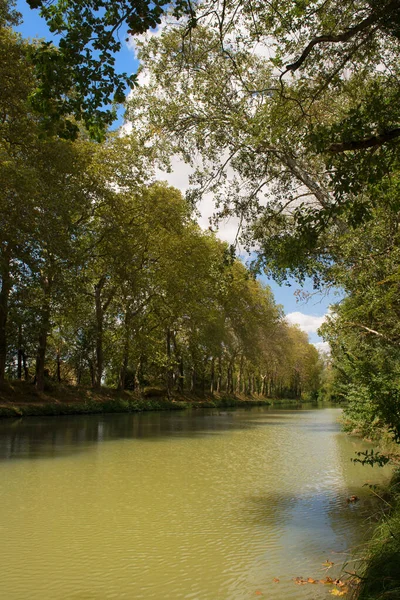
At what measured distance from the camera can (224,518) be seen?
7051mm

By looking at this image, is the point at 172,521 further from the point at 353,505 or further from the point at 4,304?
the point at 4,304

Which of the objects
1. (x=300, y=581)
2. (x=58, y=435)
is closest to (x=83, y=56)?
(x=300, y=581)

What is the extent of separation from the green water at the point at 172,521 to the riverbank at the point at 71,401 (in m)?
11.7

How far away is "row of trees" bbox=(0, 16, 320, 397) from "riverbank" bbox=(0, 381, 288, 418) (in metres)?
1.18

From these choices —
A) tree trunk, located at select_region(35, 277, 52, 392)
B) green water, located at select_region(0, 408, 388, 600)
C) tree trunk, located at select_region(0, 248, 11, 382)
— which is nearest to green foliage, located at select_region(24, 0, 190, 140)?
green water, located at select_region(0, 408, 388, 600)

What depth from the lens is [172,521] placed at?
269 inches

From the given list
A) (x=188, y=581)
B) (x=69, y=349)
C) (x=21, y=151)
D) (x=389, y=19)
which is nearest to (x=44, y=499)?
(x=188, y=581)

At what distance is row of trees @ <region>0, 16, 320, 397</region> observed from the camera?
1642cm

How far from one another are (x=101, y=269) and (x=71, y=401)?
27.4 feet

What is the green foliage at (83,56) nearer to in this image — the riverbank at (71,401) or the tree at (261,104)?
the tree at (261,104)

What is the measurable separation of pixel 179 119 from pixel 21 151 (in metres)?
9.11

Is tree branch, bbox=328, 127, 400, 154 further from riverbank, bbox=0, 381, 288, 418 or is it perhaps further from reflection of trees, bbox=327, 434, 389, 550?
riverbank, bbox=0, 381, 288, 418

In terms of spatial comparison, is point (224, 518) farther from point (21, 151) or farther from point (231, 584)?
point (21, 151)

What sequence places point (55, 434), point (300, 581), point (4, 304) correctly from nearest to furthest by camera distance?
1. point (300, 581)
2. point (55, 434)
3. point (4, 304)
